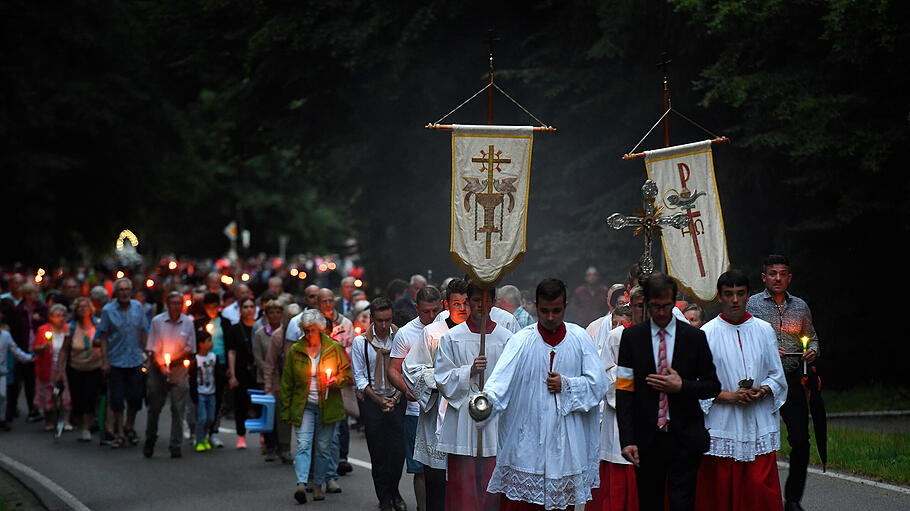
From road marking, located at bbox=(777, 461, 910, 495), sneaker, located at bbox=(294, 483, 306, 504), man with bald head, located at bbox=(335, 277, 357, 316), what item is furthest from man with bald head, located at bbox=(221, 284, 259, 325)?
road marking, located at bbox=(777, 461, 910, 495)

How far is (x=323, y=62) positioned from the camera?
82.1 feet

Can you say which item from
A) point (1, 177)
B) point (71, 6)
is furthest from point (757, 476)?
point (71, 6)

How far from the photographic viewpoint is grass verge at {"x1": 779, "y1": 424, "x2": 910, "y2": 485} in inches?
467

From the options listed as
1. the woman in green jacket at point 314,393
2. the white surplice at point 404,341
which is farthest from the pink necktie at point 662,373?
the woman in green jacket at point 314,393

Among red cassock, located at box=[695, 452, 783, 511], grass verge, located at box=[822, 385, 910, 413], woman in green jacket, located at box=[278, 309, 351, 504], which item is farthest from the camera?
grass verge, located at box=[822, 385, 910, 413]

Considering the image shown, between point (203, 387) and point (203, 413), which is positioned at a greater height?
point (203, 387)

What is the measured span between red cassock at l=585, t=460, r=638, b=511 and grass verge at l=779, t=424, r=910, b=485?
3.71 m

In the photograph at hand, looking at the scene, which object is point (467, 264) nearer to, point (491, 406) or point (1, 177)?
A: point (491, 406)

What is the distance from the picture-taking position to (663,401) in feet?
25.0

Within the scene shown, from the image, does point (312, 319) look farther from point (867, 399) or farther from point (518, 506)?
point (867, 399)

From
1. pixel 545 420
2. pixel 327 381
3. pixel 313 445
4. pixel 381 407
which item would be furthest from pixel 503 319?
pixel 313 445

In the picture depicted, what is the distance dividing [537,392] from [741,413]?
1574 mm

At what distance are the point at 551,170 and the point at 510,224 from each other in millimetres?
13049

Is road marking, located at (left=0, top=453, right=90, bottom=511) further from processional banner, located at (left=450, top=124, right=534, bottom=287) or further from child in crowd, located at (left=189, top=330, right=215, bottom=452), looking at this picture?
processional banner, located at (left=450, top=124, right=534, bottom=287)
